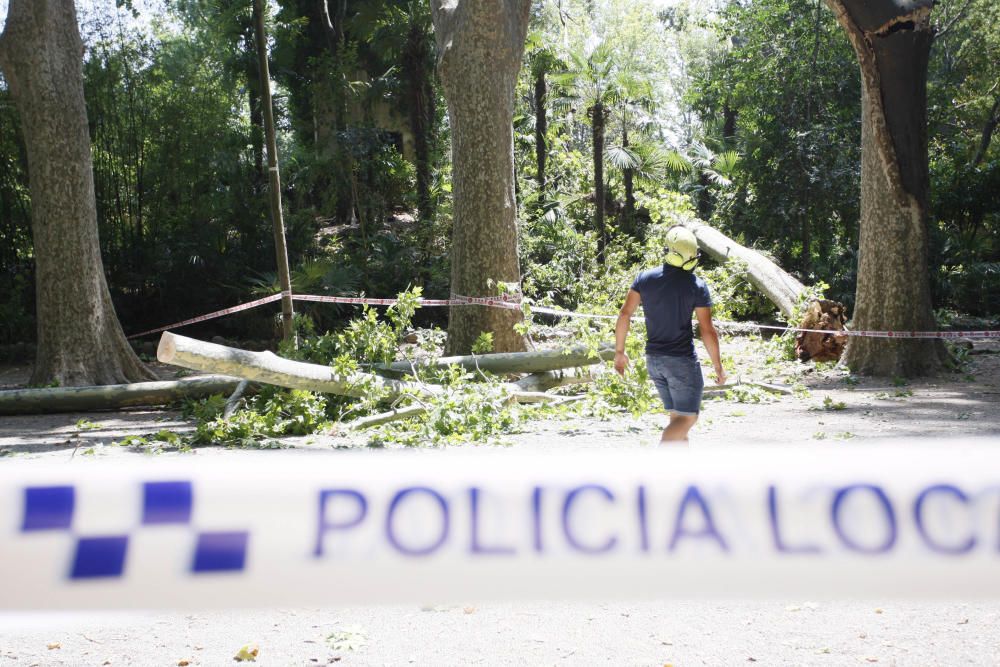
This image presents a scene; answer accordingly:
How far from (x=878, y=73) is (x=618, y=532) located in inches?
427

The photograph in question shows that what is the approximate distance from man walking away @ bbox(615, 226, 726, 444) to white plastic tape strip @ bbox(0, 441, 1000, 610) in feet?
13.8

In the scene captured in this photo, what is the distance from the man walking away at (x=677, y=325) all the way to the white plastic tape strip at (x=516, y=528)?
4.22 metres

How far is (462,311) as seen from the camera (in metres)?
11.3

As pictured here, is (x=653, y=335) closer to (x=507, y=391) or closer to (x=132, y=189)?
(x=507, y=391)

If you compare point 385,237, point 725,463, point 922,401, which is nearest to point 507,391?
point 922,401

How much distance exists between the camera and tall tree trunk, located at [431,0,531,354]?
11.2 m

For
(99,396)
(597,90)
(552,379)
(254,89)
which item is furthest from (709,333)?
(254,89)

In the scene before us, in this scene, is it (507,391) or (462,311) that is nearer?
(507,391)

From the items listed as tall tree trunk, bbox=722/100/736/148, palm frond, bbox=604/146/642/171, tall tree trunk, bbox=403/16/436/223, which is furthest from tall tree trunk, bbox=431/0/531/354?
tall tree trunk, bbox=722/100/736/148

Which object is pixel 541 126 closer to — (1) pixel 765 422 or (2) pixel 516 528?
(1) pixel 765 422

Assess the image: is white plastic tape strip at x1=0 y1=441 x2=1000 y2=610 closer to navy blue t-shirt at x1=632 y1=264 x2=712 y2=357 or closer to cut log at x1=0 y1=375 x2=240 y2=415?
navy blue t-shirt at x1=632 y1=264 x2=712 y2=357

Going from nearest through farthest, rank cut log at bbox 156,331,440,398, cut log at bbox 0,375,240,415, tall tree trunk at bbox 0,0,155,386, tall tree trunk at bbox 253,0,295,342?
cut log at bbox 156,331,440,398 → cut log at bbox 0,375,240,415 → tall tree trunk at bbox 253,0,295,342 → tall tree trunk at bbox 0,0,155,386

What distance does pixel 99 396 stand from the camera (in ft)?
33.9

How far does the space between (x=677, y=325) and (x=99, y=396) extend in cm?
730
